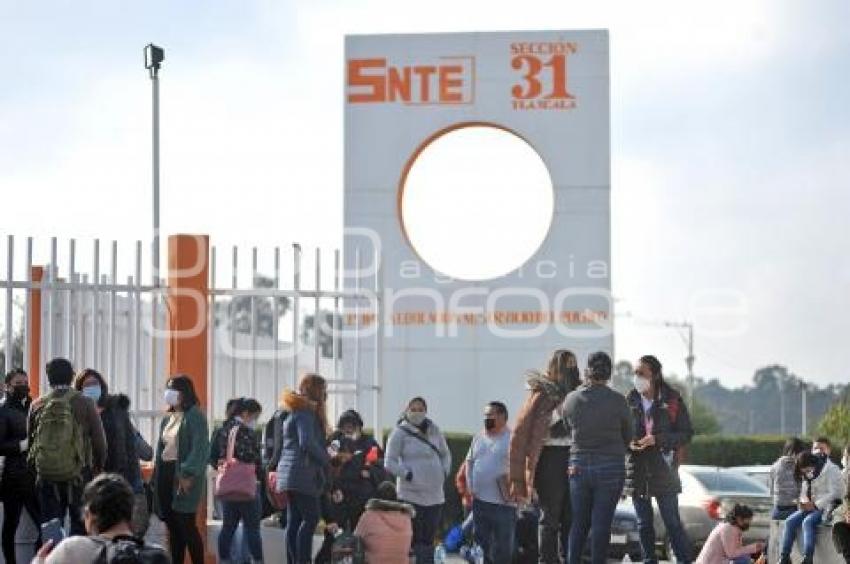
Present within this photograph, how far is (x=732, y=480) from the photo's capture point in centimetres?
2472

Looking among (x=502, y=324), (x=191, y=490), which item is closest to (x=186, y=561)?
(x=191, y=490)

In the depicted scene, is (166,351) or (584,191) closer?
(166,351)

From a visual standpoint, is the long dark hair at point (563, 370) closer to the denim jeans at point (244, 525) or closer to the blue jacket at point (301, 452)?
the blue jacket at point (301, 452)

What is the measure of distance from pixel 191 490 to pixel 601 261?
14.6 meters

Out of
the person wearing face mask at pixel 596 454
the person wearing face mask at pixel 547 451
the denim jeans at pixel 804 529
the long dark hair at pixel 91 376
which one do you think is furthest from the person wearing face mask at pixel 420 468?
the denim jeans at pixel 804 529

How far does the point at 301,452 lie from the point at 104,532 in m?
7.62

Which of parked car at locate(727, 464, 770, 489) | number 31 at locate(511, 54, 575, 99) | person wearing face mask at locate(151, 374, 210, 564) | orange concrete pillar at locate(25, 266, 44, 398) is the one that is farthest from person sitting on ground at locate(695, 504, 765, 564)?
number 31 at locate(511, 54, 575, 99)

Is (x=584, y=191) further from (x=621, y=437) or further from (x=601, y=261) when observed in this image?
(x=621, y=437)

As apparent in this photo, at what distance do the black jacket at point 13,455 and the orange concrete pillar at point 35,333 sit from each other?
1.43 meters

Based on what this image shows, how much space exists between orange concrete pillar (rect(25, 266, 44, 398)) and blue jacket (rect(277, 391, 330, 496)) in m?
2.20

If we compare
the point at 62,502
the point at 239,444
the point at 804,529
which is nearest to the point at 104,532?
the point at 62,502

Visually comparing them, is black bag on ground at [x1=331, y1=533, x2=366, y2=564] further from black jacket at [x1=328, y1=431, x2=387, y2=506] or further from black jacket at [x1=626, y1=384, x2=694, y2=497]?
black jacket at [x1=626, y1=384, x2=694, y2=497]

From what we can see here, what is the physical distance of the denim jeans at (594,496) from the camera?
49.3 ft

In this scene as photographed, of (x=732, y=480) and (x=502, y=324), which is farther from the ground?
(x=502, y=324)
